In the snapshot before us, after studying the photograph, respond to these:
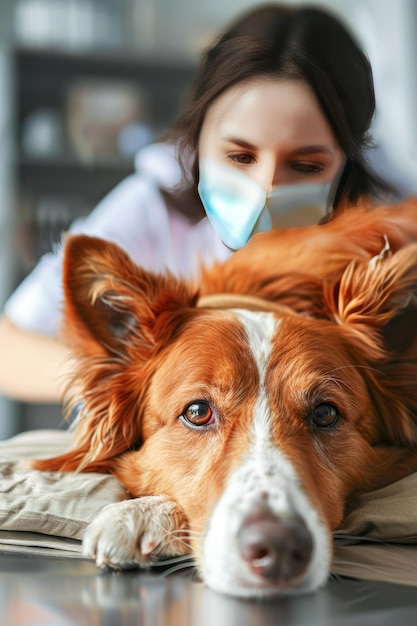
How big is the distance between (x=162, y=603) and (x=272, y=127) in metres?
0.80

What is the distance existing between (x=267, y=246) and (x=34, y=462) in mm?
645

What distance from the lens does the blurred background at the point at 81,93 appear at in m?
4.92

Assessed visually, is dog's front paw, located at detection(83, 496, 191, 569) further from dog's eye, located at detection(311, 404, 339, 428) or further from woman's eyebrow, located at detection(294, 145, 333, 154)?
woman's eyebrow, located at detection(294, 145, 333, 154)

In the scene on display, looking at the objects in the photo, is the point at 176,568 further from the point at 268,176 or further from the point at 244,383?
the point at 268,176

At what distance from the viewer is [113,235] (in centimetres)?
217

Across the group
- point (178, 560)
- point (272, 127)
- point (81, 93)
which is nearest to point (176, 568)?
point (178, 560)

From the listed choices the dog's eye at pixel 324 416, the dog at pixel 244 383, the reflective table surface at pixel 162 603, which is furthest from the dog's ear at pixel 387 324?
the reflective table surface at pixel 162 603

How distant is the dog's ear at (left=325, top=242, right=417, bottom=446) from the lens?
4.75 ft

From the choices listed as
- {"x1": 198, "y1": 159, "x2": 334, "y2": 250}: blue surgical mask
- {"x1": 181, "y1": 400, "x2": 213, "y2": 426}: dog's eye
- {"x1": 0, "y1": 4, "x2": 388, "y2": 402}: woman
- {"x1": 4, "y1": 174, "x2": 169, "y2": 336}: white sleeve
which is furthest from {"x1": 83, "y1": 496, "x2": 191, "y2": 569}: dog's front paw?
{"x1": 4, "y1": 174, "x2": 169, "y2": 336}: white sleeve

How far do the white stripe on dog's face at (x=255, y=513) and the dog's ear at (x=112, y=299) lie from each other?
363 mm

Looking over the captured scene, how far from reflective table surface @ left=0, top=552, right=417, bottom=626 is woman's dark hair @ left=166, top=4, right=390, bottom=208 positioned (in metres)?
0.73

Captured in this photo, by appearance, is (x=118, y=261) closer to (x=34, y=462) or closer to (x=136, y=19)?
(x=34, y=462)

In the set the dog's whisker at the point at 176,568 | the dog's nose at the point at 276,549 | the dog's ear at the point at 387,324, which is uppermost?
the dog's ear at the point at 387,324

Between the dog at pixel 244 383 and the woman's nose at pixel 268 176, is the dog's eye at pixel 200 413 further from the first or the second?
the woman's nose at pixel 268 176
